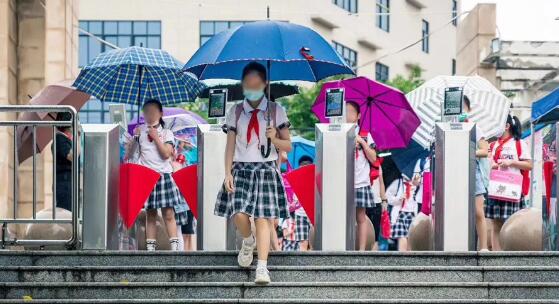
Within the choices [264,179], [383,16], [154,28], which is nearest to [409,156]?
[264,179]

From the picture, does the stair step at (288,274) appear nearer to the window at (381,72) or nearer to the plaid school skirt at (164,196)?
the plaid school skirt at (164,196)

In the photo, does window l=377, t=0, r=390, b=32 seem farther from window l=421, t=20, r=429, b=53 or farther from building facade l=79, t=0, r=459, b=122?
window l=421, t=20, r=429, b=53

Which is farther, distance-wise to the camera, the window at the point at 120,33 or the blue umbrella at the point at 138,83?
the window at the point at 120,33

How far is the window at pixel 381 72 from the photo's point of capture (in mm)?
67750

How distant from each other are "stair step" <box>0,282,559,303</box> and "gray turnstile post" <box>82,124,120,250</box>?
142 cm

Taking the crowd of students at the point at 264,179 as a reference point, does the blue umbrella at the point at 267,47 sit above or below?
above

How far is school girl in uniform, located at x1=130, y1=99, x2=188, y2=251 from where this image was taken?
13.8 meters

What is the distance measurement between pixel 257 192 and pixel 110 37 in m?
49.3

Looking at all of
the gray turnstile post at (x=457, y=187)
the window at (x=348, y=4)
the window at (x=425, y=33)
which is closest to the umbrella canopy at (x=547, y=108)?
the gray turnstile post at (x=457, y=187)

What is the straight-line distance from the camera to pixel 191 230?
634 inches

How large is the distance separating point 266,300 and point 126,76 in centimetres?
537

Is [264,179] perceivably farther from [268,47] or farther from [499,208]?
[499,208]

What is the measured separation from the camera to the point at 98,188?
41.6 feet

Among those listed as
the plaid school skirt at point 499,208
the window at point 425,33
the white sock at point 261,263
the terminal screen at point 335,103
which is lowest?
the white sock at point 261,263
